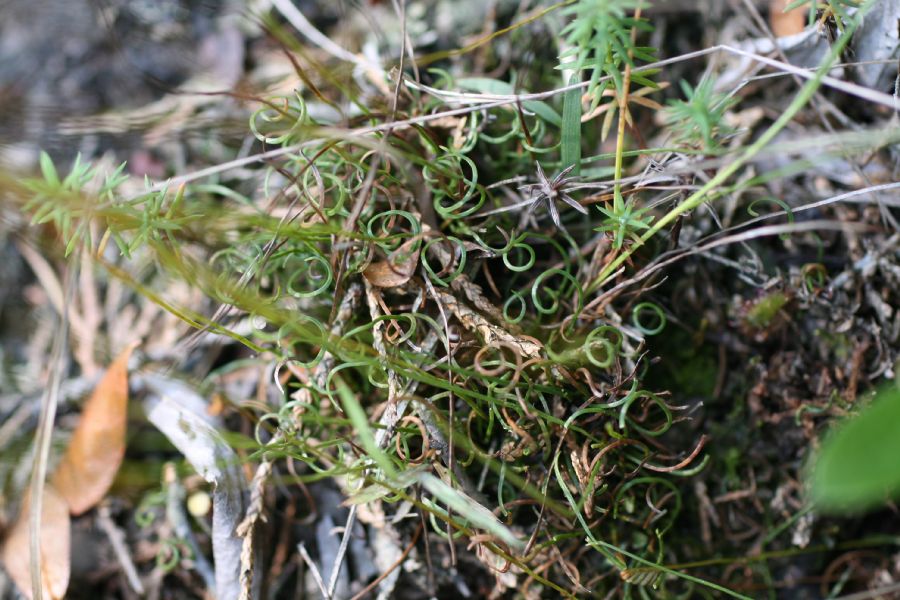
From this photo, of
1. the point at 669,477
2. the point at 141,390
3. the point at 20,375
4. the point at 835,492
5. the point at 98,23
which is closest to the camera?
the point at 835,492

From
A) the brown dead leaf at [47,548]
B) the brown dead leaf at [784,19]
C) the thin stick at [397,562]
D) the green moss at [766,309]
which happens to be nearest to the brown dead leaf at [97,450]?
the brown dead leaf at [47,548]

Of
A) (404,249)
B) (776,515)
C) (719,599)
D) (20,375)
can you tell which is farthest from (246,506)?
(776,515)

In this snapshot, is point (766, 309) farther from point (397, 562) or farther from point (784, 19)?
point (397, 562)

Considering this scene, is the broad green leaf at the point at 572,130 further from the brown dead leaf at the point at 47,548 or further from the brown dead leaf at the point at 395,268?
the brown dead leaf at the point at 47,548

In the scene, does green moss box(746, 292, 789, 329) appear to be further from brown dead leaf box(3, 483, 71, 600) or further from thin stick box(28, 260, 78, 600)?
brown dead leaf box(3, 483, 71, 600)

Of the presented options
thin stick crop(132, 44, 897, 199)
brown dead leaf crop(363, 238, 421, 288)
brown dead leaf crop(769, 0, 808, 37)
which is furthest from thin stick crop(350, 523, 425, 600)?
brown dead leaf crop(769, 0, 808, 37)

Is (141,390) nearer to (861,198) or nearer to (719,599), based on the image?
(719,599)
